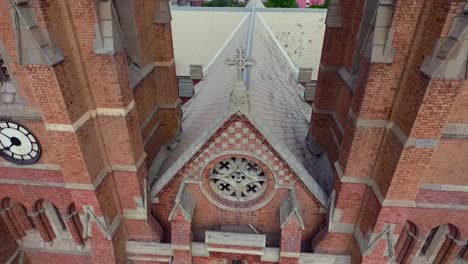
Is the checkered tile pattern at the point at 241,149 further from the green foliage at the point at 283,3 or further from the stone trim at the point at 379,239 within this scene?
the green foliage at the point at 283,3

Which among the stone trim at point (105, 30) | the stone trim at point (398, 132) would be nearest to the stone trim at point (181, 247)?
the stone trim at point (105, 30)

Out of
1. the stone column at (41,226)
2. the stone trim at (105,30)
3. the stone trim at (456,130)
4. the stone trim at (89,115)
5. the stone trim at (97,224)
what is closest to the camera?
the stone trim at (105,30)

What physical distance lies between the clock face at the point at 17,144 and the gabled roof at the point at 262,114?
3894 millimetres

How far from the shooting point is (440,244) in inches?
450

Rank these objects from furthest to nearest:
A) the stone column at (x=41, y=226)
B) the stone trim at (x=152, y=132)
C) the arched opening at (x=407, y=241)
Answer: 1. the stone trim at (x=152, y=132)
2. the stone column at (x=41, y=226)
3. the arched opening at (x=407, y=241)

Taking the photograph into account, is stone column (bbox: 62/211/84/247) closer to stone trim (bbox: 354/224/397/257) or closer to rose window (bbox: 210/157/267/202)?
rose window (bbox: 210/157/267/202)

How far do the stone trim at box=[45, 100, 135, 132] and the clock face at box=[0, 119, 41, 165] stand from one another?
6.20 ft

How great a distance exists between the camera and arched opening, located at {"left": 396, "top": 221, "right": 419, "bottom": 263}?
432 inches

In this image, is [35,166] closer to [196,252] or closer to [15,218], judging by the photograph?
[15,218]

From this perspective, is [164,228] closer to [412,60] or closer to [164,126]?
[164,126]

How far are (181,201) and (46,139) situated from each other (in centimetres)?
445

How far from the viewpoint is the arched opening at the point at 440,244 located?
11.0 m

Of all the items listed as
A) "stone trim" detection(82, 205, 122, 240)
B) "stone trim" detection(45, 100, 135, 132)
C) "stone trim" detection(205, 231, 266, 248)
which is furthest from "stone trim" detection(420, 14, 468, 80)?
"stone trim" detection(82, 205, 122, 240)

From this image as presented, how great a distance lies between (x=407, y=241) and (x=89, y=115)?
1087 cm
